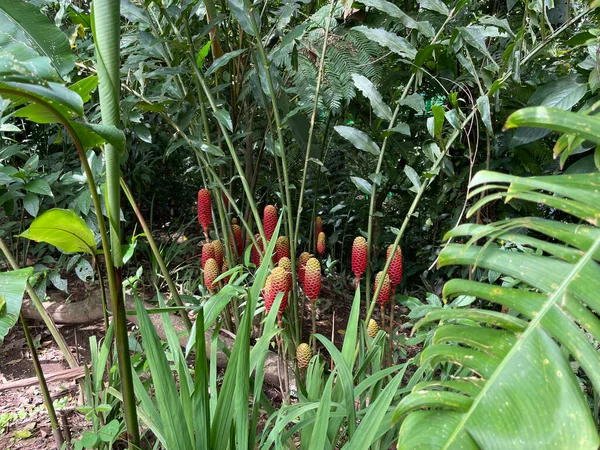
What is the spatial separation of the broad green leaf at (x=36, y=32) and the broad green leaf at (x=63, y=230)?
21 cm

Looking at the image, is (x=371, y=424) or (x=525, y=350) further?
(x=371, y=424)

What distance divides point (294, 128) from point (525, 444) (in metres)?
1.14

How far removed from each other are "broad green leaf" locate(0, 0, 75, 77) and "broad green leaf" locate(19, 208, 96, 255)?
206 millimetres

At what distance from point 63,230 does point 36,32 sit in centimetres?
29

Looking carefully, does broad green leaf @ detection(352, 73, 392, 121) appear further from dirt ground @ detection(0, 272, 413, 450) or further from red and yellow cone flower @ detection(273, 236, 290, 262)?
dirt ground @ detection(0, 272, 413, 450)

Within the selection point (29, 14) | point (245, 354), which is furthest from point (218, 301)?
point (29, 14)

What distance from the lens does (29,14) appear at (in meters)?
0.69

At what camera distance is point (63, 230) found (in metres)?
0.75

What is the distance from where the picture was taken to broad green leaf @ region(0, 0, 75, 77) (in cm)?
66

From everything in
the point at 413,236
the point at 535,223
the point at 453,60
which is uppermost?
the point at 453,60

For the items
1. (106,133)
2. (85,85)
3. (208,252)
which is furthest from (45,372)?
(106,133)

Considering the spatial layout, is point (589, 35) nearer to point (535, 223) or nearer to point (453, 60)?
point (453, 60)

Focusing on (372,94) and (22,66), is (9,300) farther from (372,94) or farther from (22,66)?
(372,94)

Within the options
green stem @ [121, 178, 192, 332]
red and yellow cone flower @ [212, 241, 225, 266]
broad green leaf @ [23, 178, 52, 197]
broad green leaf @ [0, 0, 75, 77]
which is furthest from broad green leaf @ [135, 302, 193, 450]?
broad green leaf @ [23, 178, 52, 197]
